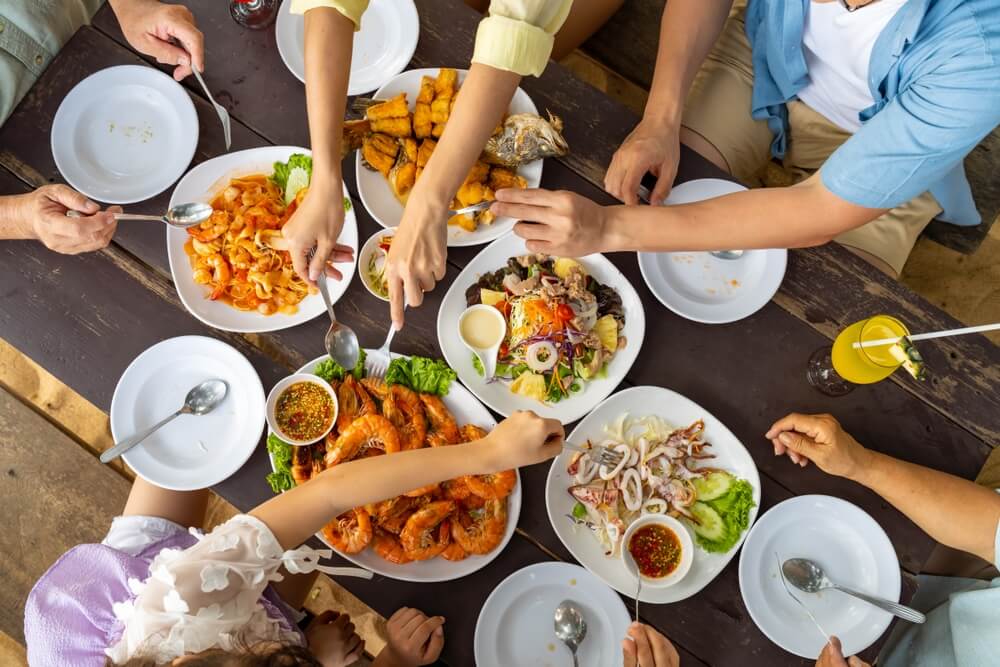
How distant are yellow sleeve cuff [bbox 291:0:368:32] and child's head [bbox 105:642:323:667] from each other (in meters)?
1.75

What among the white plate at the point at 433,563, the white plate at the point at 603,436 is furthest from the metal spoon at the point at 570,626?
the white plate at the point at 433,563

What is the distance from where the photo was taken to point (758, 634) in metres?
2.09

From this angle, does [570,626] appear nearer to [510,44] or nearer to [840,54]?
[510,44]

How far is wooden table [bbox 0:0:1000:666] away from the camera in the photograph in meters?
2.12

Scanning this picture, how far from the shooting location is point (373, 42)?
7.61 ft

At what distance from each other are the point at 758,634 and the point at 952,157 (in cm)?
146

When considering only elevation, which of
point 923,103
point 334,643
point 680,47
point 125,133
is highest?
point 923,103

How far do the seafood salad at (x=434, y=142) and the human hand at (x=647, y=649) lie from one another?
51.9 inches

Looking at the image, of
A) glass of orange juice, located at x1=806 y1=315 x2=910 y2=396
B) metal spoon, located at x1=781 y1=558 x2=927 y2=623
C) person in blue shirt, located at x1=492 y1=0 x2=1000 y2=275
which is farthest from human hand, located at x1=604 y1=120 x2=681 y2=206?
metal spoon, located at x1=781 y1=558 x2=927 y2=623

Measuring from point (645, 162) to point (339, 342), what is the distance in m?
1.12

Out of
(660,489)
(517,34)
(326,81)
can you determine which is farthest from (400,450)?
(517,34)

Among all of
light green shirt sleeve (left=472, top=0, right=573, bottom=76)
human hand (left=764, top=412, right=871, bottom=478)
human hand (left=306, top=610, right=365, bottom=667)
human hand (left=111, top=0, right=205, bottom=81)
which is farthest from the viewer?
human hand (left=306, top=610, right=365, bottom=667)

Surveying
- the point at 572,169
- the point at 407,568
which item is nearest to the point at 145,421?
the point at 407,568

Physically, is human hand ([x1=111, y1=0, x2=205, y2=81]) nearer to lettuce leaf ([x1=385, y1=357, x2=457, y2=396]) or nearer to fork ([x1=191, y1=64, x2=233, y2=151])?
fork ([x1=191, y1=64, x2=233, y2=151])
